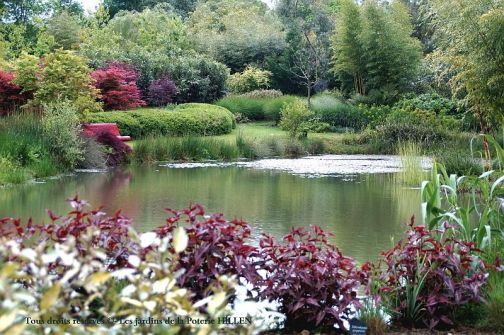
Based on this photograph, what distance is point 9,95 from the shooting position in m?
17.2

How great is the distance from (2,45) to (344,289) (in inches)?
958

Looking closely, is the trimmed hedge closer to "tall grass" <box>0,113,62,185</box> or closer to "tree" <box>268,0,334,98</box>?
"tall grass" <box>0,113,62,185</box>

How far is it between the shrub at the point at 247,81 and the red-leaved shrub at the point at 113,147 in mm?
14480

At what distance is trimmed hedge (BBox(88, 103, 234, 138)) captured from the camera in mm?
18312

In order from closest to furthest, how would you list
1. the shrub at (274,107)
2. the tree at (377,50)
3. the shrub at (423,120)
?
the shrub at (423,120) < the shrub at (274,107) < the tree at (377,50)

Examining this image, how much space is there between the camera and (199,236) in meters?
3.61

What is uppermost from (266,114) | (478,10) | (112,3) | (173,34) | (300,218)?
(112,3)

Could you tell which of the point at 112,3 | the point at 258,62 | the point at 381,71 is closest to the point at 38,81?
the point at 381,71

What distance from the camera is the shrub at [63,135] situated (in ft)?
44.3

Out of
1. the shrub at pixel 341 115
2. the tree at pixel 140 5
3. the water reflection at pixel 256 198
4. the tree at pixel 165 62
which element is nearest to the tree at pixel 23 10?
the tree at pixel 140 5

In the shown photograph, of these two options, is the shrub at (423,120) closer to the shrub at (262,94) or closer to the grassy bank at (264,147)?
the grassy bank at (264,147)

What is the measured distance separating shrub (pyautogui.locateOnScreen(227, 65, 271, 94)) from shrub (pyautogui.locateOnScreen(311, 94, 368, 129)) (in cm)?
467

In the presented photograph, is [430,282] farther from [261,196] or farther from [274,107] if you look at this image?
[274,107]

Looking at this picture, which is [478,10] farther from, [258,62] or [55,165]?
[258,62]
